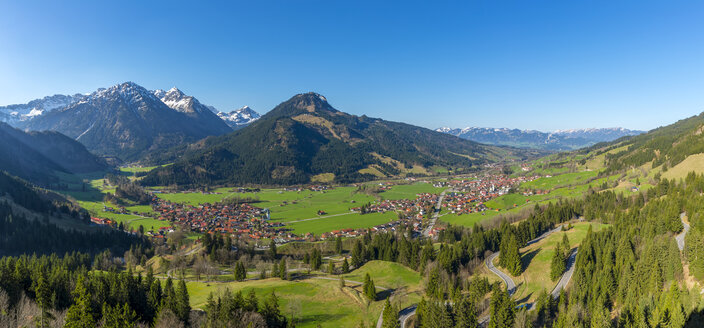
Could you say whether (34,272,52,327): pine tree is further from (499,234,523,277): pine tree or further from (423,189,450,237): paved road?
(423,189,450,237): paved road

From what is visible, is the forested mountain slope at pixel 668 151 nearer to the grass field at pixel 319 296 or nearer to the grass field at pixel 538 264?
the grass field at pixel 538 264

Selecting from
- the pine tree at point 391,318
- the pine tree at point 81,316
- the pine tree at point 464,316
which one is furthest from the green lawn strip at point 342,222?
the pine tree at point 81,316

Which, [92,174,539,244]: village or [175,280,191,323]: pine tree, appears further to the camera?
[92,174,539,244]: village

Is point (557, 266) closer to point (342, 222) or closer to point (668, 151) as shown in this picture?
point (342, 222)

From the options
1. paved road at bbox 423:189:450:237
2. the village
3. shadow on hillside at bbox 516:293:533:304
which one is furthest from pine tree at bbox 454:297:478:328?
paved road at bbox 423:189:450:237

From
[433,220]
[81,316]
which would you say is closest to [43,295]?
[81,316]
